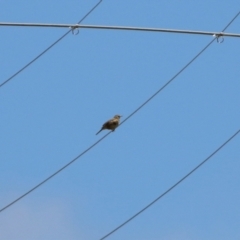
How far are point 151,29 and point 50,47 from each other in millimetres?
3491

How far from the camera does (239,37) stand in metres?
13.7

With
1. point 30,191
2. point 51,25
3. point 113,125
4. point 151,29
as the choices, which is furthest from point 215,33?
point 113,125

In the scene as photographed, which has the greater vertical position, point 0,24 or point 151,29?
point 0,24

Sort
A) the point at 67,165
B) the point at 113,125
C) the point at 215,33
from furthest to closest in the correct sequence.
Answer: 1. the point at 113,125
2. the point at 67,165
3. the point at 215,33

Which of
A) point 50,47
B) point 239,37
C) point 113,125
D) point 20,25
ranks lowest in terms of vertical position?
point 239,37

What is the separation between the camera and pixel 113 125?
75.2 ft

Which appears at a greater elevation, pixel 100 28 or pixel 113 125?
pixel 113 125

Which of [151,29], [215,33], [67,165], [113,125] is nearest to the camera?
[151,29]

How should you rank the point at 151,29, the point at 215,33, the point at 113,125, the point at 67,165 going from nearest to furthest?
the point at 151,29
the point at 215,33
the point at 67,165
the point at 113,125

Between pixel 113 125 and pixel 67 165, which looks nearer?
pixel 67 165

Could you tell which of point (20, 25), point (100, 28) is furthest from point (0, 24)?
point (100, 28)

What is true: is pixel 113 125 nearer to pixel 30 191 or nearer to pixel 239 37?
pixel 30 191

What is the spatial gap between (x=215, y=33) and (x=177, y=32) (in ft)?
3.40

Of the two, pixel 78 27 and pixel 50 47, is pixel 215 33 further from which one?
pixel 50 47
